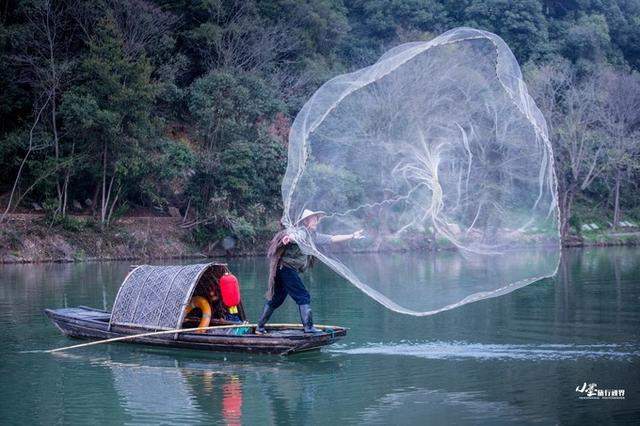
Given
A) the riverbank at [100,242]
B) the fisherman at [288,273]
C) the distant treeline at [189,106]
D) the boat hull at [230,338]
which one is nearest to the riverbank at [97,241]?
the riverbank at [100,242]

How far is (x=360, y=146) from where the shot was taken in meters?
12.1

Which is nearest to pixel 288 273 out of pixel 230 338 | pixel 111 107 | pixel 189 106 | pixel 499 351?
pixel 230 338

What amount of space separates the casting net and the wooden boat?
2.05 m

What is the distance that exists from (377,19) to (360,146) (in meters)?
41.6

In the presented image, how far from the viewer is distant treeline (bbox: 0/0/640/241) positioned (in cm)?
3472

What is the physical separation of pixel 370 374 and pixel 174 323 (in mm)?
3519

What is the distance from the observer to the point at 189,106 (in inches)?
1513

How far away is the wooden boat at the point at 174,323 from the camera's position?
1363cm

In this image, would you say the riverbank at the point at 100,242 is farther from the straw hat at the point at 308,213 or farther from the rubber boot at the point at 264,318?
the straw hat at the point at 308,213

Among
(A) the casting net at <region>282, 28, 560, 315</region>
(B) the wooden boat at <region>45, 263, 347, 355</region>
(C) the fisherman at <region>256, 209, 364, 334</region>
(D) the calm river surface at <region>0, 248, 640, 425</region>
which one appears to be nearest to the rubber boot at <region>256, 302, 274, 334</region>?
(C) the fisherman at <region>256, 209, 364, 334</region>

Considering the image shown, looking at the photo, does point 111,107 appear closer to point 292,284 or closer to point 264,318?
point 264,318

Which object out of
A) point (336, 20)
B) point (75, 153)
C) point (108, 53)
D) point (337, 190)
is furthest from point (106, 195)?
point (337, 190)

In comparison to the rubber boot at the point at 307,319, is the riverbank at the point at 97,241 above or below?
above

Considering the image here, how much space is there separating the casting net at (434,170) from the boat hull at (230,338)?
6.09 feet
